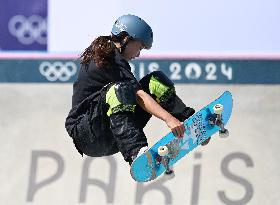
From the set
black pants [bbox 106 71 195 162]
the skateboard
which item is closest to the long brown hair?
black pants [bbox 106 71 195 162]

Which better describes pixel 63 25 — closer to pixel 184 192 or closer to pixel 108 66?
pixel 184 192

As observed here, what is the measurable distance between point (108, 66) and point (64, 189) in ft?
22.8

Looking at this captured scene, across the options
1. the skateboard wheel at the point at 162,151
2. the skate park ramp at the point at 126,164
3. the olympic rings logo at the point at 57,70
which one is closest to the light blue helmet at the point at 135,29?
the skateboard wheel at the point at 162,151

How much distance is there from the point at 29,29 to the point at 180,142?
7.75 m

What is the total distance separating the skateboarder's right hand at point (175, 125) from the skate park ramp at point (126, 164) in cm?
656

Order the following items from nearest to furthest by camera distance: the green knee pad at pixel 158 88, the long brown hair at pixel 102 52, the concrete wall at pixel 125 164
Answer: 1. the long brown hair at pixel 102 52
2. the green knee pad at pixel 158 88
3. the concrete wall at pixel 125 164

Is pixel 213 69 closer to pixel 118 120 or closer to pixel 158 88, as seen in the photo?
pixel 158 88

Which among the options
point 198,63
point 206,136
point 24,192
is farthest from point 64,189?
point 206,136

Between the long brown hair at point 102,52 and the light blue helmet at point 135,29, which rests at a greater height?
the light blue helmet at point 135,29

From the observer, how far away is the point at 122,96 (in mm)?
7516

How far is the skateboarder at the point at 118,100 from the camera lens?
7684mm

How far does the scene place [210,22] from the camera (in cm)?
1554

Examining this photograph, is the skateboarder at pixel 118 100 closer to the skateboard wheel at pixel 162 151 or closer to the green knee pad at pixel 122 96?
the green knee pad at pixel 122 96

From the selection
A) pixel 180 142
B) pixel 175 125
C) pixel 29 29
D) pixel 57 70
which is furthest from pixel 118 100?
pixel 29 29
